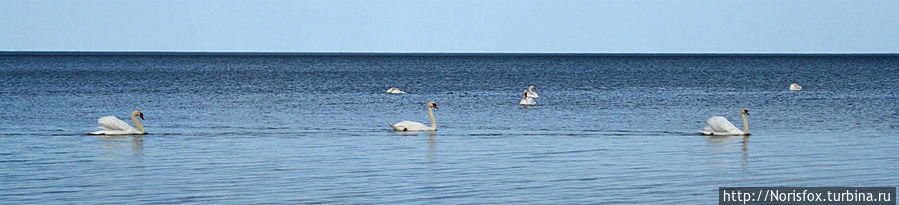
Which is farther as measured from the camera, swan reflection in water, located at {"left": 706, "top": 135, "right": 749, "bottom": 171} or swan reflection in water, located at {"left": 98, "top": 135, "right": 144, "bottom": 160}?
swan reflection in water, located at {"left": 98, "top": 135, "right": 144, "bottom": 160}

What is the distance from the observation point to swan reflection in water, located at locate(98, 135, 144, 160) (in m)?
20.6

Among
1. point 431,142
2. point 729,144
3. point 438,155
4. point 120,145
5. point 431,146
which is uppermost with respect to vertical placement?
point 729,144

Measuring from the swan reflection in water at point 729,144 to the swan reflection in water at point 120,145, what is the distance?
1028 cm

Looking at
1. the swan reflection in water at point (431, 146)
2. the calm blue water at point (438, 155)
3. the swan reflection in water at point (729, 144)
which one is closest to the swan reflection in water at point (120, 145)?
the calm blue water at point (438, 155)

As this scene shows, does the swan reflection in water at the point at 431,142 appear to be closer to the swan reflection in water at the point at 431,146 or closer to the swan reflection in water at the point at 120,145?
the swan reflection in water at the point at 431,146

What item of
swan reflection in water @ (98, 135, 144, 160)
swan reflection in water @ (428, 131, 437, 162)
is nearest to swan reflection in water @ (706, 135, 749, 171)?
swan reflection in water @ (428, 131, 437, 162)

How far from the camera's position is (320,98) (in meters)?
48.7

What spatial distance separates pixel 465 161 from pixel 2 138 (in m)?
11.1

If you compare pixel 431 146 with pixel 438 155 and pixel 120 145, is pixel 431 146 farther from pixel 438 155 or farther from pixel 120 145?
pixel 120 145

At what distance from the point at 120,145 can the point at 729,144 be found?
11.8 meters

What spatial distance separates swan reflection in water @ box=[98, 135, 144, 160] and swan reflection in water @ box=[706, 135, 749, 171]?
10281 millimetres

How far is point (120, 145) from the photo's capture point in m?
22.6

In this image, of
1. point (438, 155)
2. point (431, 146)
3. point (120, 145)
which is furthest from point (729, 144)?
point (120, 145)

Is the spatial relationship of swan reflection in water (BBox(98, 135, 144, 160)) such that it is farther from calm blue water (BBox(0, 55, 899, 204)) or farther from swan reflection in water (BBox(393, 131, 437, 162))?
swan reflection in water (BBox(393, 131, 437, 162))
